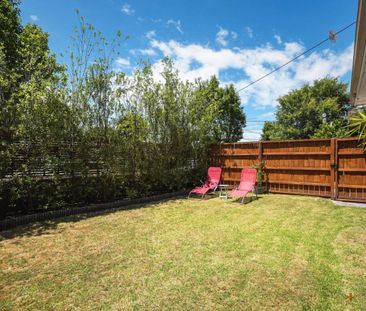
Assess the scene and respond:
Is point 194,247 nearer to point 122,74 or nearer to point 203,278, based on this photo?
point 203,278

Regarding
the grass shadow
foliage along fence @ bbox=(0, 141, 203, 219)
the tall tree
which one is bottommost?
the grass shadow

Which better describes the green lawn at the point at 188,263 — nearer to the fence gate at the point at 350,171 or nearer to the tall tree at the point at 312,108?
the fence gate at the point at 350,171

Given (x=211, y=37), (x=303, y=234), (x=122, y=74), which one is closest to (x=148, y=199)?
(x=122, y=74)

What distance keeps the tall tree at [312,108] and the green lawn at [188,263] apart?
2095cm

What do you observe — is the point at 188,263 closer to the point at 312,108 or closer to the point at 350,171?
the point at 350,171

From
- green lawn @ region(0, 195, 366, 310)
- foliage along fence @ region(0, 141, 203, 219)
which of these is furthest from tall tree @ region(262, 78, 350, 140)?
green lawn @ region(0, 195, 366, 310)

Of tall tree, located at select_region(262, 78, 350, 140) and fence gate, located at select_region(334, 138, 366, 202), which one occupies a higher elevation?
tall tree, located at select_region(262, 78, 350, 140)

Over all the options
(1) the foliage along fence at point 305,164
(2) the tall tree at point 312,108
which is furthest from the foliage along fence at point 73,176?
(2) the tall tree at point 312,108

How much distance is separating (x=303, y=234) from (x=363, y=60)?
3.70 m

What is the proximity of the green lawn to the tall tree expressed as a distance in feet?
68.7

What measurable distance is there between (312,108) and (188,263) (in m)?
24.8

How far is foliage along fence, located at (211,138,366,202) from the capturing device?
23.6ft

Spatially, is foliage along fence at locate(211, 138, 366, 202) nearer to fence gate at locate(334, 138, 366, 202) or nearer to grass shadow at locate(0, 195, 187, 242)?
fence gate at locate(334, 138, 366, 202)

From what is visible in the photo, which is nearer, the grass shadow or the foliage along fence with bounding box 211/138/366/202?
Result: the grass shadow
